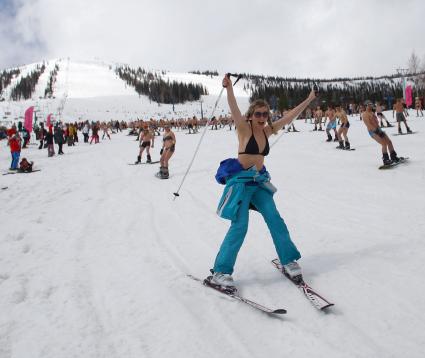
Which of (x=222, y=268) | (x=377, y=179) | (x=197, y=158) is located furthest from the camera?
(x=197, y=158)

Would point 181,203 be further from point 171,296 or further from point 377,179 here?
point 377,179

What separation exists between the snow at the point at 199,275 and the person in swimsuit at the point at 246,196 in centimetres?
27

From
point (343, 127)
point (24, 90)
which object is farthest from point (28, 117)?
point (24, 90)

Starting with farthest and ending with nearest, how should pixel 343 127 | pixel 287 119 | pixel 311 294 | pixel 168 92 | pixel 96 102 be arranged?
pixel 168 92 < pixel 96 102 < pixel 343 127 < pixel 287 119 < pixel 311 294

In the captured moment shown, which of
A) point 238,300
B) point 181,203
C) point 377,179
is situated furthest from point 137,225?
point 377,179

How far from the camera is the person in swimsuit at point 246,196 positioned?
129 inches

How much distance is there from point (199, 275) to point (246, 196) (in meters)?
1.08

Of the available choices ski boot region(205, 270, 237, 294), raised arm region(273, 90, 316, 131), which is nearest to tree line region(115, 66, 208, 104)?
raised arm region(273, 90, 316, 131)

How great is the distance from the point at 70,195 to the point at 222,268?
6.49 meters

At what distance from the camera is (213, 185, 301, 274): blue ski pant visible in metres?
3.29

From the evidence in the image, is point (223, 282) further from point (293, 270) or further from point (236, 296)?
point (293, 270)

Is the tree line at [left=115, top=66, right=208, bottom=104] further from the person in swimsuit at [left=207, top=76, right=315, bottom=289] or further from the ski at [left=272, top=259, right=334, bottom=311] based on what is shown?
the ski at [left=272, top=259, right=334, bottom=311]

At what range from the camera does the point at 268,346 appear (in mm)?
2445

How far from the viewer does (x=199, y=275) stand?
12.3ft
